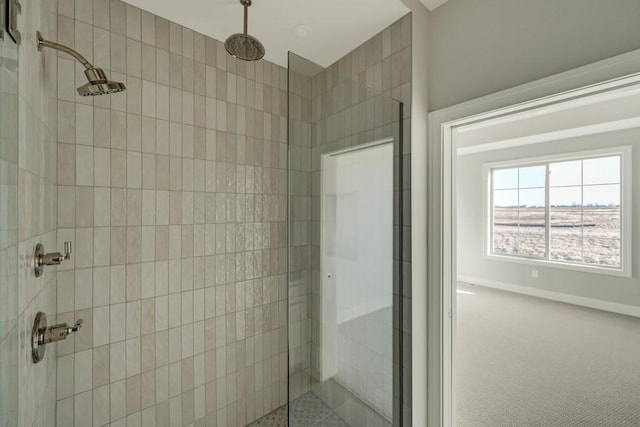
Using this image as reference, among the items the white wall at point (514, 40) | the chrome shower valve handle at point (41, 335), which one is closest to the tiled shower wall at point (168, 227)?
the chrome shower valve handle at point (41, 335)

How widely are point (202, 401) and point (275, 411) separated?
606 mm

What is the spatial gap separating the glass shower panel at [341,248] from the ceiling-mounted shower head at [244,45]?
372 mm

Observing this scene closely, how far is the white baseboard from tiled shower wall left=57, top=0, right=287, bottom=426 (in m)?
4.65

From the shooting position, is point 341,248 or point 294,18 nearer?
point 341,248

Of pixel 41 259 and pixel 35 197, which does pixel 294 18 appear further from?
pixel 41 259

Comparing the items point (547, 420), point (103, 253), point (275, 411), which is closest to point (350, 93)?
point (103, 253)

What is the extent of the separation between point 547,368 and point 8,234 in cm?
371

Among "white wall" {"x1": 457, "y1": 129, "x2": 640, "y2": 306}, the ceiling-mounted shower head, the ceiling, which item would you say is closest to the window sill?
"white wall" {"x1": 457, "y1": 129, "x2": 640, "y2": 306}

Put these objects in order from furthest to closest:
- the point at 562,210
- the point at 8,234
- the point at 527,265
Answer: the point at 527,265, the point at 562,210, the point at 8,234

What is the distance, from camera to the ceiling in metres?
1.55

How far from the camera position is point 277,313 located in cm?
221

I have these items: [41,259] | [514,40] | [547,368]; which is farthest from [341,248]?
[547,368]

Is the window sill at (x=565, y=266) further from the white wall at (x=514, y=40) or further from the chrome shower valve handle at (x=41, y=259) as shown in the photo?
the chrome shower valve handle at (x=41, y=259)

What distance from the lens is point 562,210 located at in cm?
470
